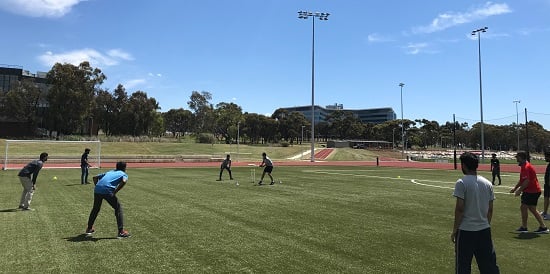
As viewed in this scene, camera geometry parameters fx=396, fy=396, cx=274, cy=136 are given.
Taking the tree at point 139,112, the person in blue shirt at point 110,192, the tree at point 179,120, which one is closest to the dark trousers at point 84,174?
the person in blue shirt at point 110,192

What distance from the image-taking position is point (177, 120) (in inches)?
5374

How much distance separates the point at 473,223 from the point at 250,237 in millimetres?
5259

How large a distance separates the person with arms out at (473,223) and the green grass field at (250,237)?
6.11 feet

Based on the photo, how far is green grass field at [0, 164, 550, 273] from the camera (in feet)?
22.8

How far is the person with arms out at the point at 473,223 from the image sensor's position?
4922 mm

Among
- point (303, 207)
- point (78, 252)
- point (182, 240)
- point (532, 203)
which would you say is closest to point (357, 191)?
point (303, 207)

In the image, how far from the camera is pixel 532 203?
9.88 meters

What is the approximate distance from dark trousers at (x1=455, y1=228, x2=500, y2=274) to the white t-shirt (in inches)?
3.5

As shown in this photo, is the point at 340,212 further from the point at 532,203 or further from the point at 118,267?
the point at 118,267

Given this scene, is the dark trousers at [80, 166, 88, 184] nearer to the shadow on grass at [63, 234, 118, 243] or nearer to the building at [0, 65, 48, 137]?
the shadow on grass at [63, 234, 118, 243]

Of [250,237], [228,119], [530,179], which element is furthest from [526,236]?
[228,119]

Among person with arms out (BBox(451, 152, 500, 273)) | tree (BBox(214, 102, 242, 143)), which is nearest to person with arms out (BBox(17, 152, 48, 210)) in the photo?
person with arms out (BBox(451, 152, 500, 273))

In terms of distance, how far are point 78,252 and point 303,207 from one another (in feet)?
25.4

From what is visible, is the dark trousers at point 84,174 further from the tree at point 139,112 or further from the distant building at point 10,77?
the distant building at point 10,77
